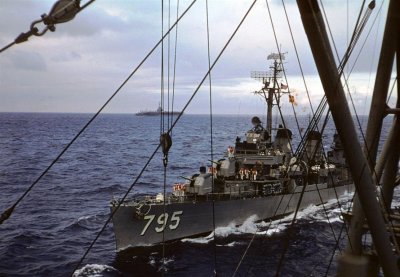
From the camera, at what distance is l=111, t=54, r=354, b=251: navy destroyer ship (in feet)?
77.6

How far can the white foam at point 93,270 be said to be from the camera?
786 inches

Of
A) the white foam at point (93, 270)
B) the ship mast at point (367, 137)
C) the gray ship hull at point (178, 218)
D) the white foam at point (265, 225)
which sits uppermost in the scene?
the ship mast at point (367, 137)

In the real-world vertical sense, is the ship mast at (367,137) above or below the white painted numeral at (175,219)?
above

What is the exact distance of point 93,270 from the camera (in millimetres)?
20578

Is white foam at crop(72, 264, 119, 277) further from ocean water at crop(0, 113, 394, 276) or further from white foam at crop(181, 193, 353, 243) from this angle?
white foam at crop(181, 193, 353, 243)

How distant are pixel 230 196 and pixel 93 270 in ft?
35.1

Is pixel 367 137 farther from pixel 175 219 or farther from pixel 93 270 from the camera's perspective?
pixel 175 219

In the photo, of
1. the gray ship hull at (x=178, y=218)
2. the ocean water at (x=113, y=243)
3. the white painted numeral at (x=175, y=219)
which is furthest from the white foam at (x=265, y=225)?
the white painted numeral at (x=175, y=219)

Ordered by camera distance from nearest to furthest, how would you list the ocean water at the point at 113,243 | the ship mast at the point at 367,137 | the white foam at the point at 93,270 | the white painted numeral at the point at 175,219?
the ship mast at the point at 367,137 → the white foam at the point at 93,270 → the ocean water at the point at 113,243 → the white painted numeral at the point at 175,219

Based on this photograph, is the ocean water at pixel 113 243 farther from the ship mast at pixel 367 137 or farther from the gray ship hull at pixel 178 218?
the ship mast at pixel 367 137

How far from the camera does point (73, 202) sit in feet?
117

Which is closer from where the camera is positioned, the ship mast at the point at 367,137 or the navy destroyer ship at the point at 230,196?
the ship mast at the point at 367,137

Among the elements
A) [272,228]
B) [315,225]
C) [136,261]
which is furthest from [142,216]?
[315,225]

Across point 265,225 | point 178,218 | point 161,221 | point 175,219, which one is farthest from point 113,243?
point 265,225
